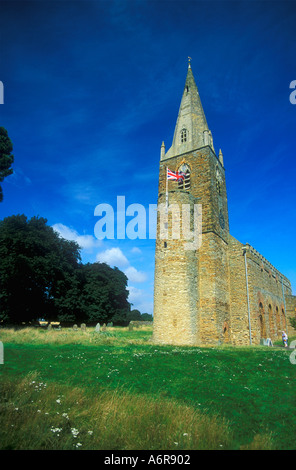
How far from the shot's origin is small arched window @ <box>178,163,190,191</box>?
23.3 meters

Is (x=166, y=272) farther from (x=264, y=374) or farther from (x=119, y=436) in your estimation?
(x=119, y=436)

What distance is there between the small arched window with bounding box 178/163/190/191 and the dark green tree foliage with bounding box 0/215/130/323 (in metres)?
18.3

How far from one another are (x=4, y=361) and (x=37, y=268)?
21258 mm

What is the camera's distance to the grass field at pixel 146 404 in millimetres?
4574

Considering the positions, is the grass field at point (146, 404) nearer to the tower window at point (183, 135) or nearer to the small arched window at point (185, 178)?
the small arched window at point (185, 178)

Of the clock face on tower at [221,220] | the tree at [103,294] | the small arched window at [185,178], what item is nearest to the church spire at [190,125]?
the small arched window at [185,178]

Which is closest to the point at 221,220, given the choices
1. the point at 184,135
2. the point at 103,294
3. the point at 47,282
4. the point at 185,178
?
the point at 185,178

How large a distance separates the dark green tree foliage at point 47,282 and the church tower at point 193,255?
56.0 feet

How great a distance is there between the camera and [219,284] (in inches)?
776

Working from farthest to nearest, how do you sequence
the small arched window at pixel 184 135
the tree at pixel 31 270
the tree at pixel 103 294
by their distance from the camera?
the tree at pixel 103 294, the tree at pixel 31 270, the small arched window at pixel 184 135

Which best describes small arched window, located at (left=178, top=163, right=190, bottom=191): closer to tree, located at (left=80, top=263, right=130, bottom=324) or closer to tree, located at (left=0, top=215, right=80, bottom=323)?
tree, located at (left=0, top=215, right=80, bottom=323)

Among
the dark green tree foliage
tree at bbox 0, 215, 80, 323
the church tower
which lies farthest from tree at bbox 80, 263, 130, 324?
the church tower

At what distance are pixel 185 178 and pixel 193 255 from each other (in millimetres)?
8171
